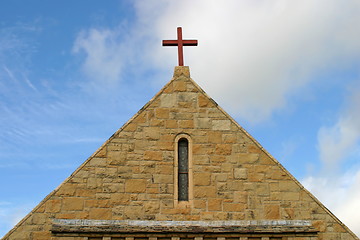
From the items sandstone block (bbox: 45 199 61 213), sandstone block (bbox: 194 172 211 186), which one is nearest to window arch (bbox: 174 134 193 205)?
sandstone block (bbox: 194 172 211 186)

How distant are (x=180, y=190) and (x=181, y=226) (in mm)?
916

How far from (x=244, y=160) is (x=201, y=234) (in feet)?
6.72

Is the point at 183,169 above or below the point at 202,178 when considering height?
above

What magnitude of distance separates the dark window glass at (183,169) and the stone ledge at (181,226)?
728 mm

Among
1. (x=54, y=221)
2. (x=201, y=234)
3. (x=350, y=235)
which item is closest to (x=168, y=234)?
(x=201, y=234)

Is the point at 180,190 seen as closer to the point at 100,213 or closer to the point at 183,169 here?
the point at 183,169

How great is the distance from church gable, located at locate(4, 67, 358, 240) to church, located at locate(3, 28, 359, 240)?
0.02 meters

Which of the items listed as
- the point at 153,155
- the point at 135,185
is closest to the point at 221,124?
the point at 153,155

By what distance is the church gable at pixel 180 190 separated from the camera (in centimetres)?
1115

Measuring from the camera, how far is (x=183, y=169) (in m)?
12.0

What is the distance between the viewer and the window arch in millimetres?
11680

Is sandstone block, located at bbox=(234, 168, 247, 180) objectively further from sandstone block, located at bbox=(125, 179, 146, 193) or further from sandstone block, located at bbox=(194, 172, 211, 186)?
sandstone block, located at bbox=(125, 179, 146, 193)

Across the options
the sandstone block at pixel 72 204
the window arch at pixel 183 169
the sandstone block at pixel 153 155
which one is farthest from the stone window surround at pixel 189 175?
the sandstone block at pixel 72 204

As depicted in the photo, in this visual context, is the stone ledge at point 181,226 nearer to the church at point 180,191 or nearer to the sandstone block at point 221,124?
the church at point 180,191
